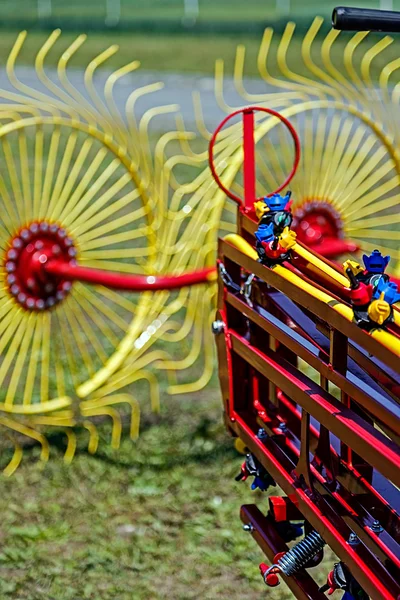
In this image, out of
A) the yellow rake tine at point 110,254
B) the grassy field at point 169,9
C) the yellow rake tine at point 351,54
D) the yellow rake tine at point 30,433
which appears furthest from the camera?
the grassy field at point 169,9

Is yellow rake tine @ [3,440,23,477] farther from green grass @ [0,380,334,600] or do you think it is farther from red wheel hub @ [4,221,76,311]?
red wheel hub @ [4,221,76,311]

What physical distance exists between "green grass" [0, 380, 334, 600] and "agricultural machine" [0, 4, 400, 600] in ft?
0.41

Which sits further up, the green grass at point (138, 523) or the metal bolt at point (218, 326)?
the metal bolt at point (218, 326)

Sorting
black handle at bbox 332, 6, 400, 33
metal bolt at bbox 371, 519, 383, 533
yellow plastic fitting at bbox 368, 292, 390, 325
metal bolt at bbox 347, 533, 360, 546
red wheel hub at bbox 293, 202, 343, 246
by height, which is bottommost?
metal bolt at bbox 347, 533, 360, 546

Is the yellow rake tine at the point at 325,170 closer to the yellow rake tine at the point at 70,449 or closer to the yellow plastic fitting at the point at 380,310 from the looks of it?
the yellow rake tine at the point at 70,449

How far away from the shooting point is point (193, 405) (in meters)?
4.49

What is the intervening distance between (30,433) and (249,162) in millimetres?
1648

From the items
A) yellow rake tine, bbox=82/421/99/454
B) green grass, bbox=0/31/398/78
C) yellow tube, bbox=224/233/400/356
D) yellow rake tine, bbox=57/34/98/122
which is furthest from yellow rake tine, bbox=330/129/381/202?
green grass, bbox=0/31/398/78

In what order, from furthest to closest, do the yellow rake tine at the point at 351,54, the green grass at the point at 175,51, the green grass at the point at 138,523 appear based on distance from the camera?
the green grass at the point at 175,51
the yellow rake tine at the point at 351,54
the green grass at the point at 138,523

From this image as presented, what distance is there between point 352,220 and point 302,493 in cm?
212

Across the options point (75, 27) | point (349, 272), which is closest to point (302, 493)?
point (349, 272)

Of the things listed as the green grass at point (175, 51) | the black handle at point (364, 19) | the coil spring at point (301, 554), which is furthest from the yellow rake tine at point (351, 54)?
the green grass at point (175, 51)

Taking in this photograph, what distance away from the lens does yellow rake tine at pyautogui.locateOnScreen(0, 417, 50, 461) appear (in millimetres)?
3667

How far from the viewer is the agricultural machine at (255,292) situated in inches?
77.9
